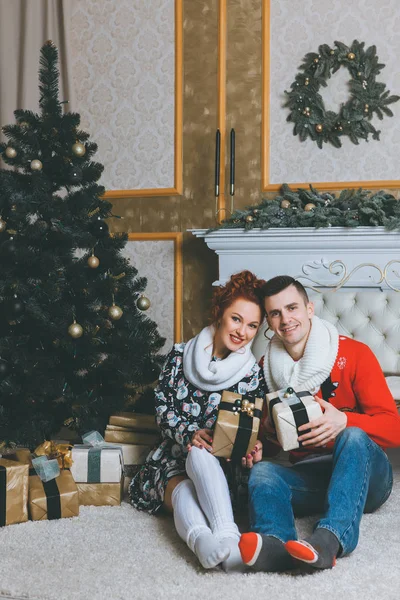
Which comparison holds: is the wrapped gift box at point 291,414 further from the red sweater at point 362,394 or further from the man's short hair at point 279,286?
the man's short hair at point 279,286

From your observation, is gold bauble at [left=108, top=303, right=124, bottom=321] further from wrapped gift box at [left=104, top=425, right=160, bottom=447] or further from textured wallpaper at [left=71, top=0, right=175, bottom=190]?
textured wallpaper at [left=71, top=0, right=175, bottom=190]

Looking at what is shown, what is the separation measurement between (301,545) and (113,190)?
3.02 meters

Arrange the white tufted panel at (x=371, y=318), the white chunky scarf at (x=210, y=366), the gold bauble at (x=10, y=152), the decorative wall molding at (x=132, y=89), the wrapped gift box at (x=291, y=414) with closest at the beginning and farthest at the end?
the wrapped gift box at (x=291, y=414) → the white chunky scarf at (x=210, y=366) → the gold bauble at (x=10, y=152) → the white tufted panel at (x=371, y=318) → the decorative wall molding at (x=132, y=89)

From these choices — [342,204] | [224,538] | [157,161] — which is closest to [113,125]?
[157,161]

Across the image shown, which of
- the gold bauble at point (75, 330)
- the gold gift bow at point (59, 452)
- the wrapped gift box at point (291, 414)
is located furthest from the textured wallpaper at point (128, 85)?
the wrapped gift box at point (291, 414)

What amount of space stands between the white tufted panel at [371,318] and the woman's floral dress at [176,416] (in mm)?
1119

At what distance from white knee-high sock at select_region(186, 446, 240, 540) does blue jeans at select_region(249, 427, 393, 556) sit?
0.23 ft

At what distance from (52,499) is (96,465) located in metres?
0.21

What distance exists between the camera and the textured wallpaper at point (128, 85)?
4215 millimetres

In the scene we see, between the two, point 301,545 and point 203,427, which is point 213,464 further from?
point 301,545

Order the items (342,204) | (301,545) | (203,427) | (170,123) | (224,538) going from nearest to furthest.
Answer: (301,545)
(224,538)
(203,427)
(342,204)
(170,123)

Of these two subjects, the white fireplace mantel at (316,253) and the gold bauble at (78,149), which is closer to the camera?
the gold bauble at (78,149)

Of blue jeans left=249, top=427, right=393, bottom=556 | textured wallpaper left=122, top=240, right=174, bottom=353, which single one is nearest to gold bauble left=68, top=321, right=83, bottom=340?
blue jeans left=249, top=427, right=393, bottom=556

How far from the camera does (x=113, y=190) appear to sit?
4.31 metres
